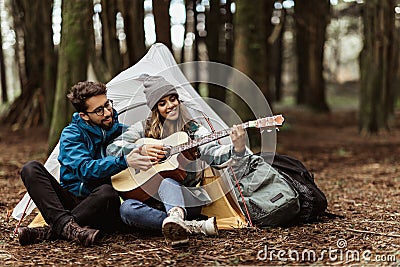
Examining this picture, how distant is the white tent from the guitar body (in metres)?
0.44

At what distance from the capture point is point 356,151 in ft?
31.4

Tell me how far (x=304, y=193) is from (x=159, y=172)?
1.10m

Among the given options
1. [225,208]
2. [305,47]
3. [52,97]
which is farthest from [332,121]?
[225,208]

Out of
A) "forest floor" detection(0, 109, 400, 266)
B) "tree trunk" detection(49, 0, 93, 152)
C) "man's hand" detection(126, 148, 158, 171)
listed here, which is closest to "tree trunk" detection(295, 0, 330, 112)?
"tree trunk" detection(49, 0, 93, 152)

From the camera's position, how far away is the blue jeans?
3.74m

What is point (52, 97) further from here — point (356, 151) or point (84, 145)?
point (84, 145)

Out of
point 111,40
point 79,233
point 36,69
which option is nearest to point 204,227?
point 79,233

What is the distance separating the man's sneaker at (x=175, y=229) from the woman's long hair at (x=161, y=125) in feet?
2.07

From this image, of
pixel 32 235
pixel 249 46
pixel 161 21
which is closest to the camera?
pixel 32 235

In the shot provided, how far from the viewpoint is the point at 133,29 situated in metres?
9.27

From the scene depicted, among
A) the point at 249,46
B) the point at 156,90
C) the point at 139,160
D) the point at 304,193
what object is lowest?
the point at 304,193

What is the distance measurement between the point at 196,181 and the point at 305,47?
14356mm

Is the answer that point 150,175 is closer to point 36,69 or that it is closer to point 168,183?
point 168,183

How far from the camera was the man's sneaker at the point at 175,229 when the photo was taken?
3.46 m
